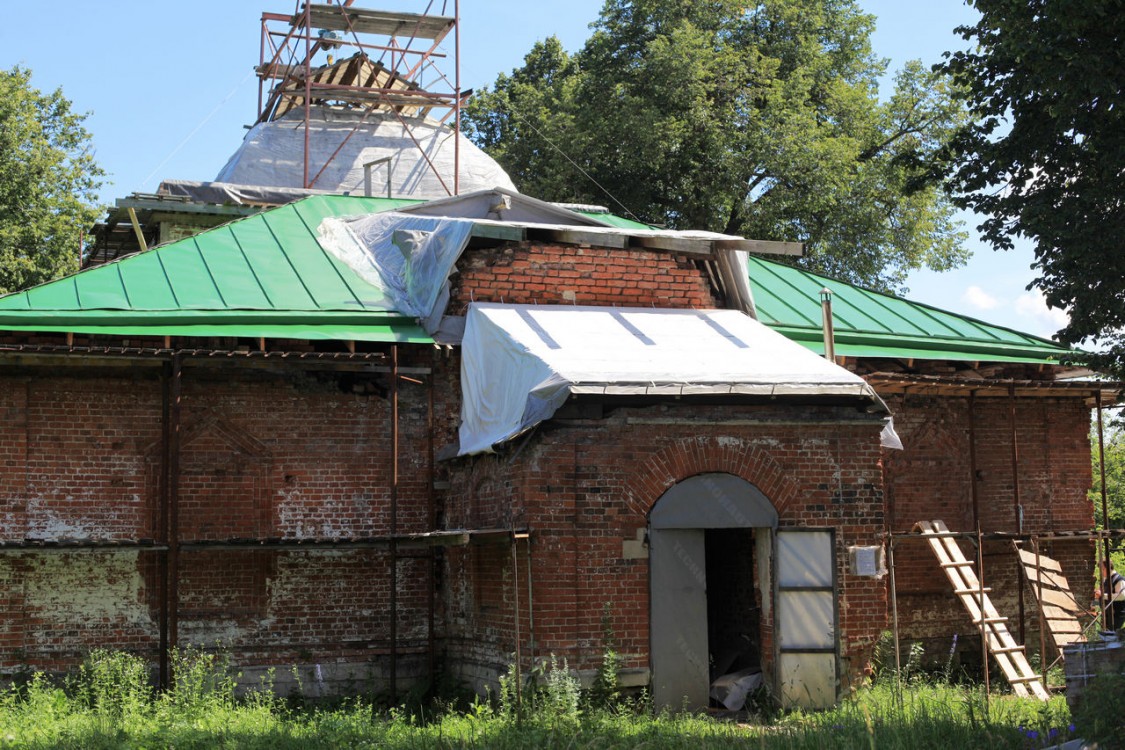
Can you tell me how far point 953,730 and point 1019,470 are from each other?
726cm

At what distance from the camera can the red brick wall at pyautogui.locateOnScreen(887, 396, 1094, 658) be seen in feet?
48.8

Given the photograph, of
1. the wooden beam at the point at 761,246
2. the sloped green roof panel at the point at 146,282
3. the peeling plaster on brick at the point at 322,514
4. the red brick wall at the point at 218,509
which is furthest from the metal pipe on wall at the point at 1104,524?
the sloped green roof panel at the point at 146,282

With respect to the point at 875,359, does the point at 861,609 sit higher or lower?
lower

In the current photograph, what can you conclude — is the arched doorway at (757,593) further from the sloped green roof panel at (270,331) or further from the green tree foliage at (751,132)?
the green tree foliage at (751,132)

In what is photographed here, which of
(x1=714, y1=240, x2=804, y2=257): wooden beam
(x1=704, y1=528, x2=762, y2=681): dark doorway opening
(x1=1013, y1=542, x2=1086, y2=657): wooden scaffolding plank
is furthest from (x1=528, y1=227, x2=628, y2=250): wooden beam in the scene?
(x1=1013, y1=542, x2=1086, y2=657): wooden scaffolding plank

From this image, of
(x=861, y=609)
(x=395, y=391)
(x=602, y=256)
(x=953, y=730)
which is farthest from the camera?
(x=602, y=256)

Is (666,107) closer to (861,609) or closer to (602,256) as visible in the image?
(602,256)

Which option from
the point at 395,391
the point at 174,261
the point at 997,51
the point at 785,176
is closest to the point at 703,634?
the point at 395,391

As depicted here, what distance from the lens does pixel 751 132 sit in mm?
27734

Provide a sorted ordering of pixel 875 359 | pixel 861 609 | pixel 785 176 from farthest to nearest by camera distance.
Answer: pixel 785 176
pixel 875 359
pixel 861 609

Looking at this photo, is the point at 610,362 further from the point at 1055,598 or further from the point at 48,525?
the point at 1055,598

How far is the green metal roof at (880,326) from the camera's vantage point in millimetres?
15344

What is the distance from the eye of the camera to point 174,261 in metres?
14.2

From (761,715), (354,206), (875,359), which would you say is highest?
(354,206)
